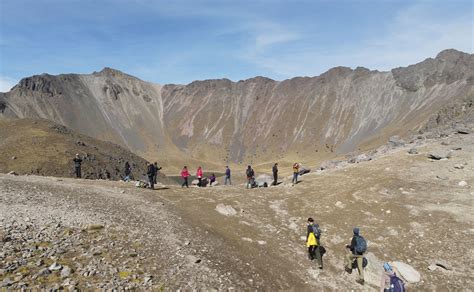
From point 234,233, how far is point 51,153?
194ft

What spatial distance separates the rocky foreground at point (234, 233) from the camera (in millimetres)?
15898

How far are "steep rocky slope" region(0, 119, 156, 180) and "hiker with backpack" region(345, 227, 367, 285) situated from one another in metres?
59.2

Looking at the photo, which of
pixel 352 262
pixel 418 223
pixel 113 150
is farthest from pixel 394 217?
pixel 113 150

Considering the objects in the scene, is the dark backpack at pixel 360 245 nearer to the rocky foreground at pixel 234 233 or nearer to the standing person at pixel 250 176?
the rocky foreground at pixel 234 233

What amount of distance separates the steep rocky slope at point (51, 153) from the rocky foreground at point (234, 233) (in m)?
42.9

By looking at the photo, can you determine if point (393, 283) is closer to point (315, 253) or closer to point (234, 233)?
point (315, 253)

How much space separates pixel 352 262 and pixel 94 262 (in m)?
12.9

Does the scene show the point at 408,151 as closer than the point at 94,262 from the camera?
No

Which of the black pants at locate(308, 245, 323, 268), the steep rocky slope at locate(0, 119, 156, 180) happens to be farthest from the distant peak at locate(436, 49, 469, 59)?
the black pants at locate(308, 245, 323, 268)

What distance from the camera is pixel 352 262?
67.2 ft

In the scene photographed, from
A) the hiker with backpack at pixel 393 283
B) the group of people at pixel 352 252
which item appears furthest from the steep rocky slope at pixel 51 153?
the hiker with backpack at pixel 393 283

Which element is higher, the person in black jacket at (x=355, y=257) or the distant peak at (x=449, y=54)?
the distant peak at (x=449, y=54)

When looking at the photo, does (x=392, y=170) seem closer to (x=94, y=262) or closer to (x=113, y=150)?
(x=94, y=262)

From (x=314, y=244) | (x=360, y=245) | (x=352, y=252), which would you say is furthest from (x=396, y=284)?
(x=314, y=244)
